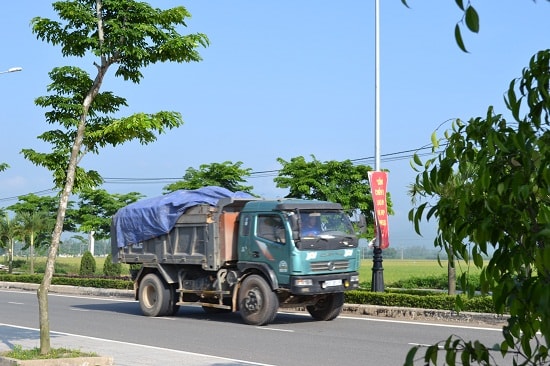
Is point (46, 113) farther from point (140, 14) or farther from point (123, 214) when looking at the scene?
point (123, 214)

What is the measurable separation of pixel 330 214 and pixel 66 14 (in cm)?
826

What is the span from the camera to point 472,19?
90.5 inches

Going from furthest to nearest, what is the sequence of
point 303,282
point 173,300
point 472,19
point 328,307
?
1. point 173,300
2. point 328,307
3. point 303,282
4. point 472,19

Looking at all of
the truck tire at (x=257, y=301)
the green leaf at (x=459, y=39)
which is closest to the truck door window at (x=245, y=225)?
the truck tire at (x=257, y=301)

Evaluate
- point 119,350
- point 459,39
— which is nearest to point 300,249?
point 119,350

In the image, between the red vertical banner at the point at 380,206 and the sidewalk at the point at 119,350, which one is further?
the red vertical banner at the point at 380,206

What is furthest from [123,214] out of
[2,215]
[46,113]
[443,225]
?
[2,215]

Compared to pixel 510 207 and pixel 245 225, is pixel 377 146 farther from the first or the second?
pixel 510 207

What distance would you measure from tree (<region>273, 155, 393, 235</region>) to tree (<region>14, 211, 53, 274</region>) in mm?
19628

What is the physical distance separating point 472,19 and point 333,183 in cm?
3291

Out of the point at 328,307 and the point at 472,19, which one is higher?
the point at 472,19

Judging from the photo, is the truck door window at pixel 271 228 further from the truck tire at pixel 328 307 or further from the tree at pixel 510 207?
the tree at pixel 510 207

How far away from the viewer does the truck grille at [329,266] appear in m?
17.1

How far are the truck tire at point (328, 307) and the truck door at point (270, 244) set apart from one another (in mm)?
1829
